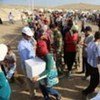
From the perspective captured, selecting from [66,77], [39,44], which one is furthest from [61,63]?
[39,44]

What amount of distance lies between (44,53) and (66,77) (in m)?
3.14

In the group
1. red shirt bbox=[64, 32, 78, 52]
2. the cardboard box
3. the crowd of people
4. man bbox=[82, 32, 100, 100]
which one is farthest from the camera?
red shirt bbox=[64, 32, 78, 52]

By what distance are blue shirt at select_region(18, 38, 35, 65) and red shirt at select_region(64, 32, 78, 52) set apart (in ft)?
7.64

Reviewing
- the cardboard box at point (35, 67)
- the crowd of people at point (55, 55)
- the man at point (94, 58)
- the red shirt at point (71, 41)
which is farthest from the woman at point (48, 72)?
the red shirt at point (71, 41)

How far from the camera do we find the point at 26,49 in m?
8.37

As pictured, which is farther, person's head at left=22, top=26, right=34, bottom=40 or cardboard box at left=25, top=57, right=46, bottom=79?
person's head at left=22, top=26, right=34, bottom=40

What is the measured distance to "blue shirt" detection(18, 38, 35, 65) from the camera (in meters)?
8.32

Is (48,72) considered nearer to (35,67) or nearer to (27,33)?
(35,67)

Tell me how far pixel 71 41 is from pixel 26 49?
2.49 m

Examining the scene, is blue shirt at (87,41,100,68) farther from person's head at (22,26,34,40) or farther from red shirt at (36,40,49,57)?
person's head at (22,26,34,40)

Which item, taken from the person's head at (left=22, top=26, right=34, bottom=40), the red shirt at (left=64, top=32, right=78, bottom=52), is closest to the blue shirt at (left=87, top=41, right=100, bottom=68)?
the person's head at (left=22, top=26, right=34, bottom=40)

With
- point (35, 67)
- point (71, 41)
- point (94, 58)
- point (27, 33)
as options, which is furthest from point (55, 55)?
point (35, 67)

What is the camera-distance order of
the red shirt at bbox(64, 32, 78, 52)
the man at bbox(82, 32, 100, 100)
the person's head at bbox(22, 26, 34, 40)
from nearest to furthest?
the person's head at bbox(22, 26, 34, 40), the man at bbox(82, 32, 100, 100), the red shirt at bbox(64, 32, 78, 52)

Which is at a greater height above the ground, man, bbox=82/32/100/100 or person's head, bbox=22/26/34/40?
person's head, bbox=22/26/34/40
